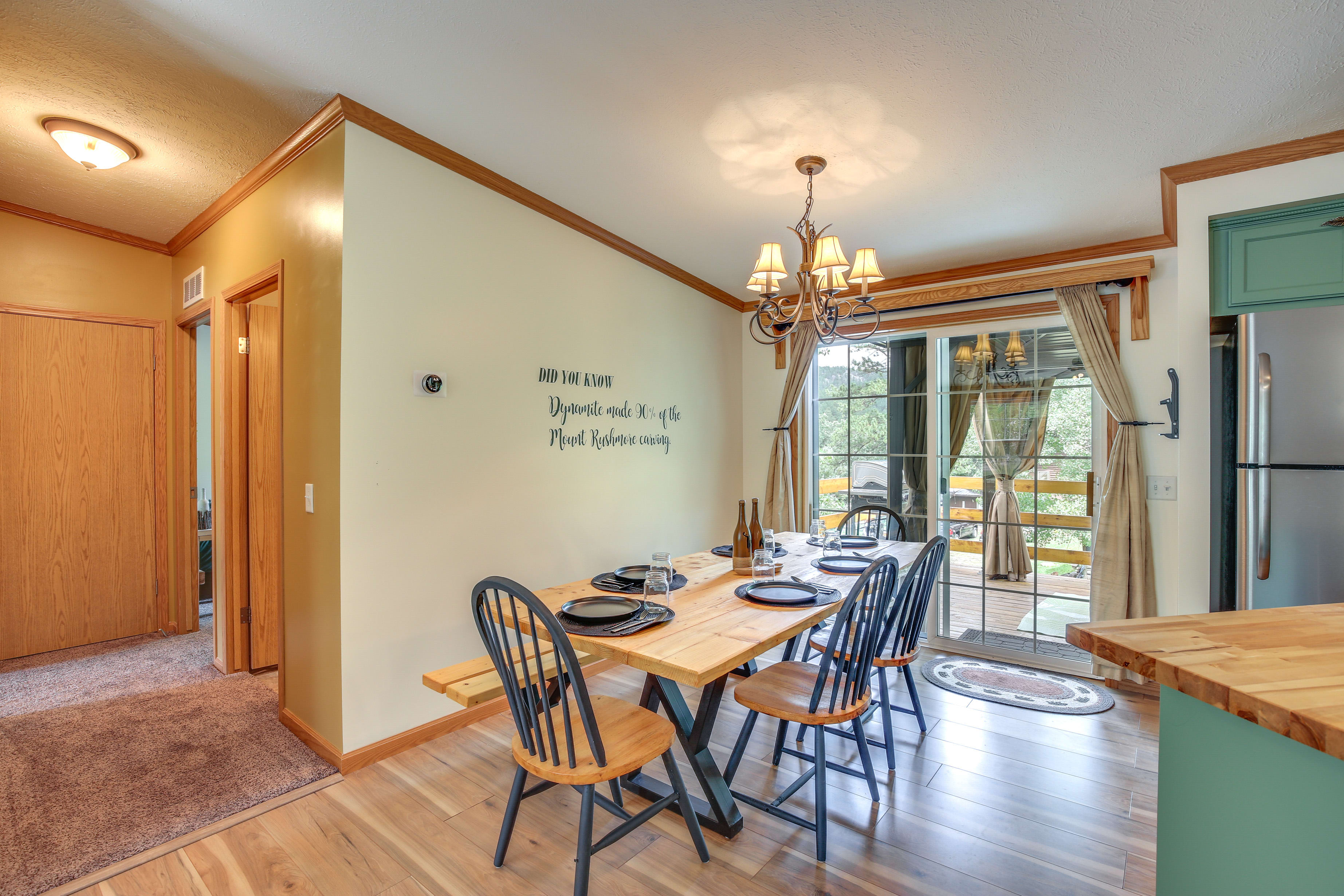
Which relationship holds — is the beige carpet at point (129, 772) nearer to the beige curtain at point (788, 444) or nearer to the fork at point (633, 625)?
the fork at point (633, 625)

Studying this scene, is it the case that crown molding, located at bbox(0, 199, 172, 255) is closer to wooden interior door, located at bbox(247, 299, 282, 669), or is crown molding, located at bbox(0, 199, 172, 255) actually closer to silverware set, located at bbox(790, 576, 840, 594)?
wooden interior door, located at bbox(247, 299, 282, 669)

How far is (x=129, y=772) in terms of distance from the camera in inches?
93.2

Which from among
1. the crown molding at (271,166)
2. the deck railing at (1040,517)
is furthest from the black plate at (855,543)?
the crown molding at (271,166)

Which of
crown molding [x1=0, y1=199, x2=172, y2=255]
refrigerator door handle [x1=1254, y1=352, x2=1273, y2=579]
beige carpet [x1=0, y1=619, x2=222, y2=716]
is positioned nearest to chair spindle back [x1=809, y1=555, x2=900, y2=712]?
refrigerator door handle [x1=1254, y1=352, x2=1273, y2=579]

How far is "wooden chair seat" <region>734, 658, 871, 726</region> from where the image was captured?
194cm

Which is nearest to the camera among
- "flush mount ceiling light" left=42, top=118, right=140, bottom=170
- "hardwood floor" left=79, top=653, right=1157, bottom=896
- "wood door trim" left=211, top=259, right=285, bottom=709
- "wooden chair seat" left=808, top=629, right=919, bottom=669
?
"hardwood floor" left=79, top=653, right=1157, bottom=896

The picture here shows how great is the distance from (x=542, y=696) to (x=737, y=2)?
209 cm

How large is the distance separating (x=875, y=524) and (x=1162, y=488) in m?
1.63

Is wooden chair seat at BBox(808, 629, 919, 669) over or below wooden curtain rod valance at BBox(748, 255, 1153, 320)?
below

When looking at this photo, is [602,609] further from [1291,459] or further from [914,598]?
[1291,459]

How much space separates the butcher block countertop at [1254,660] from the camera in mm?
842

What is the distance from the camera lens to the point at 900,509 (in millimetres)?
4273

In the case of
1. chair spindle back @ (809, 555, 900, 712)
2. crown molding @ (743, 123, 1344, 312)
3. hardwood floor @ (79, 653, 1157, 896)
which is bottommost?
hardwood floor @ (79, 653, 1157, 896)

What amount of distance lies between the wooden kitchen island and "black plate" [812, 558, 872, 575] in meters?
1.30
